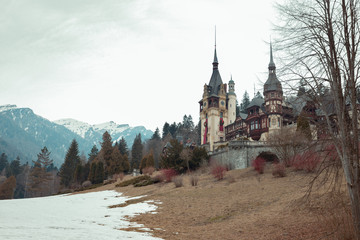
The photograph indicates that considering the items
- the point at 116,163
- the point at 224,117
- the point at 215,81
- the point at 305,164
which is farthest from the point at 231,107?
the point at 305,164

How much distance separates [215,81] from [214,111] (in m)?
8.31

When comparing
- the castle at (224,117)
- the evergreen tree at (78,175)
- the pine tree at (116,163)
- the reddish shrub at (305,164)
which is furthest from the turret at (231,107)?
the reddish shrub at (305,164)

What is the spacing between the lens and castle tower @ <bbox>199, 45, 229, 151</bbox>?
62.4 metres

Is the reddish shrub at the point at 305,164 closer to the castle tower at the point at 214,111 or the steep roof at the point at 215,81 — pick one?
the castle tower at the point at 214,111

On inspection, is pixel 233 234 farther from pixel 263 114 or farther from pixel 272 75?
pixel 263 114

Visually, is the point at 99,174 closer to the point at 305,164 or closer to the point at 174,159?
the point at 174,159

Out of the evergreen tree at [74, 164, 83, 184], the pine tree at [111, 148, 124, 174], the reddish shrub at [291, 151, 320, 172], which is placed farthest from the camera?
the evergreen tree at [74, 164, 83, 184]

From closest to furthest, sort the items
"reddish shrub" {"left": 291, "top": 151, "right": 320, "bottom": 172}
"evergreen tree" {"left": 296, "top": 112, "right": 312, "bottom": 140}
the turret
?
"evergreen tree" {"left": 296, "top": 112, "right": 312, "bottom": 140} → "reddish shrub" {"left": 291, "top": 151, "right": 320, "bottom": 172} → the turret

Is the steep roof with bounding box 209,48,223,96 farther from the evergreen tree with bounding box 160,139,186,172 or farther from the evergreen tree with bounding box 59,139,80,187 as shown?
the evergreen tree with bounding box 59,139,80,187

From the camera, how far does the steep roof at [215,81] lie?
6603cm

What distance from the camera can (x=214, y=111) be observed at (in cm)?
6350


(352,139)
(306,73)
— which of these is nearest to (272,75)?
(306,73)

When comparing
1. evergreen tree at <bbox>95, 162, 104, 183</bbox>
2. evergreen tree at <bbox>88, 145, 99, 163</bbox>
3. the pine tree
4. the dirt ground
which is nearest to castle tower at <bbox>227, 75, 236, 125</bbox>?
the pine tree

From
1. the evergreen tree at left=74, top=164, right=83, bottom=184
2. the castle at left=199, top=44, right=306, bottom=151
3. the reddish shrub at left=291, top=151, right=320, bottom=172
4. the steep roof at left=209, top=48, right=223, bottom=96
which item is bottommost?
the evergreen tree at left=74, top=164, right=83, bottom=184
